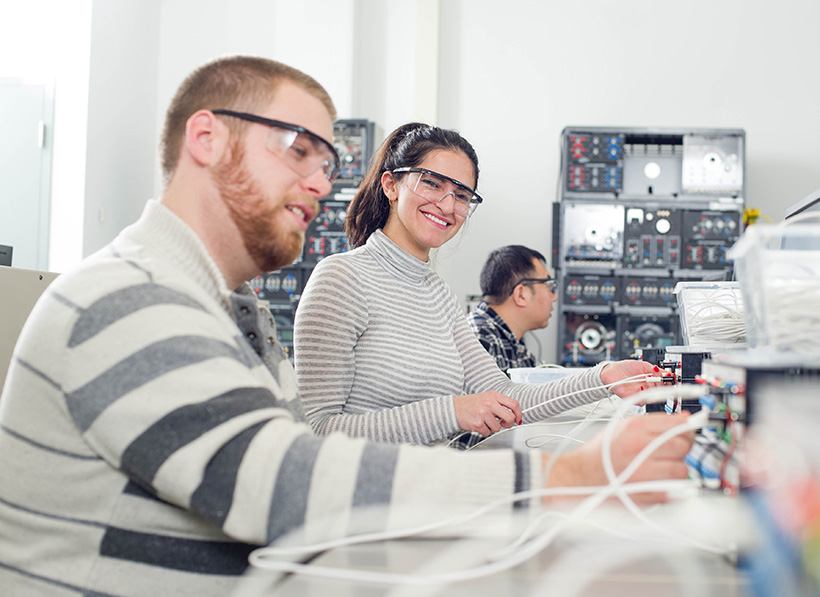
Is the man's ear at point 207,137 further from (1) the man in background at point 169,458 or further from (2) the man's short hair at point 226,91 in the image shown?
(1) the man in background at point 169,458

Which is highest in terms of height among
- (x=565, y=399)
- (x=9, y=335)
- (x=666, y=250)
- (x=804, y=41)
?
(x=804, y=41)

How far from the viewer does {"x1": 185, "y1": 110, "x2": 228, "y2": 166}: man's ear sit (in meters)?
1.00

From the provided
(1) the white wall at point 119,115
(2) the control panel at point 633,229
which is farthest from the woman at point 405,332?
(1) the white wall at point 119,115

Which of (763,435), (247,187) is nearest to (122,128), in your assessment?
(247,187)

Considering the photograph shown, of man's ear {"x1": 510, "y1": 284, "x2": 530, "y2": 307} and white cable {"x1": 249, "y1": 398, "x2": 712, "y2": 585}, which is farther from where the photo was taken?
man's ear {"x1": 510, "y1": 284, "x2": 530, "y2": 307}

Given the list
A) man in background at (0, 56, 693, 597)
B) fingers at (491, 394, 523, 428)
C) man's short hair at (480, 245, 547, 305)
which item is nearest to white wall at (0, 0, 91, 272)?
man's short hair at (480, 245, 547, 305)

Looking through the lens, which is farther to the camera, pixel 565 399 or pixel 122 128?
pixel 122 128

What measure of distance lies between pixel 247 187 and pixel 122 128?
427 centimetres

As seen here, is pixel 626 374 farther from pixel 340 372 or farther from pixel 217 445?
pixel 217 445

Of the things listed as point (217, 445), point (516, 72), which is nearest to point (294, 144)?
point (217, 445)

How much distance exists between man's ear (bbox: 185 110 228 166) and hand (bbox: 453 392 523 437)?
653mm

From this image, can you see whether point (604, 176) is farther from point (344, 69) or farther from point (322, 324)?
point (322, 324)

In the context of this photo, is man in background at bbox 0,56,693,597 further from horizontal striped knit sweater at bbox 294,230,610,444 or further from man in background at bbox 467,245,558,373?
man in background at bbox 467,245,558,373

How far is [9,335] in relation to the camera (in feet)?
5.53
